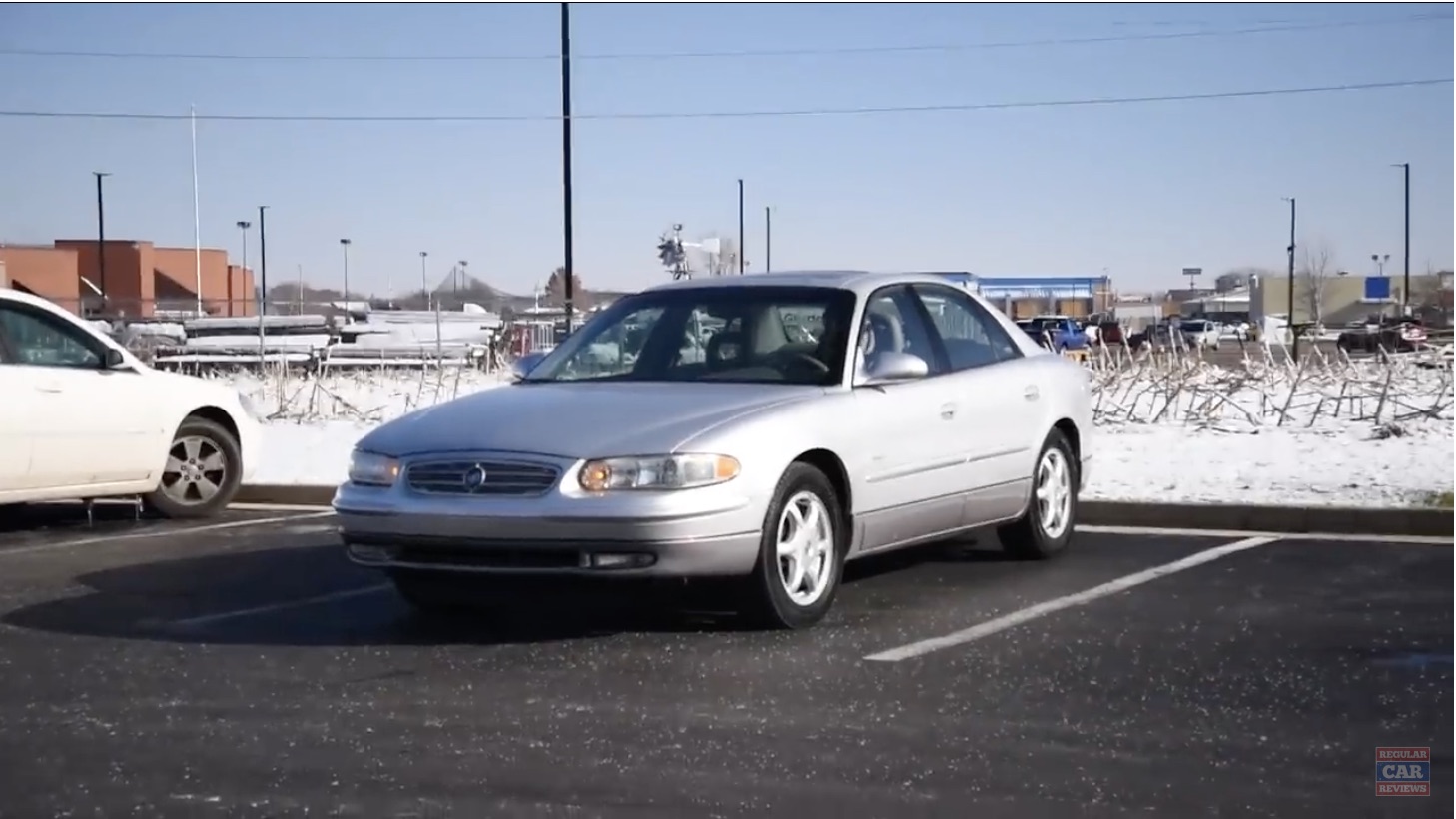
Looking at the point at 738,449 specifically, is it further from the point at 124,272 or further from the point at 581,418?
the point at 124,272

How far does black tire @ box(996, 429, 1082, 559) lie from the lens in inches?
359

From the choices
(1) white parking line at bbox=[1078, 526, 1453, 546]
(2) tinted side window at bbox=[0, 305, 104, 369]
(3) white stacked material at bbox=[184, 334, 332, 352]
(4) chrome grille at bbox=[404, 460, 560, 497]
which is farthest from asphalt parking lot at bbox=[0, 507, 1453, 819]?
(3) white stacked material at bbox=[184, 334, 332, 352]

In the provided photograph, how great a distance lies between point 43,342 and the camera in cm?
1081

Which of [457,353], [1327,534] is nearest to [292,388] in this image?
[457,353]

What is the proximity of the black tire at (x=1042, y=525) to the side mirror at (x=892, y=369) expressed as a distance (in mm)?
1527

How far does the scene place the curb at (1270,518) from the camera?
10.1m

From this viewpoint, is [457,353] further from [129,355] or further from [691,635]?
[691,635]

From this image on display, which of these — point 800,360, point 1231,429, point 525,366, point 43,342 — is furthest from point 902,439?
point 1231,429

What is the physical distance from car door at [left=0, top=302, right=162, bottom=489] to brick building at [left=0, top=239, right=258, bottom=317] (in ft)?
149

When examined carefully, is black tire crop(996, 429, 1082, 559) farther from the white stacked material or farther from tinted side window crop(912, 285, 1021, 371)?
the white stacked material

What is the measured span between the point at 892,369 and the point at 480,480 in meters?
1.90

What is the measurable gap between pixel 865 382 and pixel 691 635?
4.62 feet

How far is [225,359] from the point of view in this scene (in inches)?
1096

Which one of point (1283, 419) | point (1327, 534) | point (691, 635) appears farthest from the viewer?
point (1283, 419)
